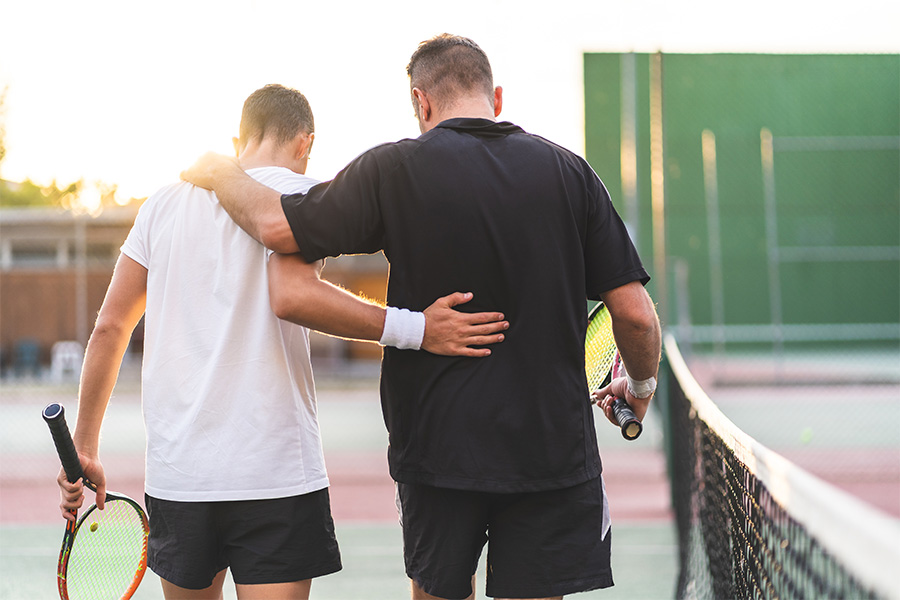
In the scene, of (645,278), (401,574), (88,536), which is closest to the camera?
(645,278)

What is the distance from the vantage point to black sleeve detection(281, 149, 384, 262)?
202 cm

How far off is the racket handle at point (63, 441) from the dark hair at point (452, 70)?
981mm

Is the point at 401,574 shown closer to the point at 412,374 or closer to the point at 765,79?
the point at 412,374

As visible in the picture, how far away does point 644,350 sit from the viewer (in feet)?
7.28

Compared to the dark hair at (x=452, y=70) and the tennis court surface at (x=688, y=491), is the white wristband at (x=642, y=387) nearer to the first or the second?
the tennis court surface at (x=688, y=491)

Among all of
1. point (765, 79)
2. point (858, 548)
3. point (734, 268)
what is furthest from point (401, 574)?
point (765, 79)

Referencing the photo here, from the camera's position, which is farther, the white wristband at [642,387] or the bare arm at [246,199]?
the white wristband at [642,387]

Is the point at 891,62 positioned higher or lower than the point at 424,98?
higher

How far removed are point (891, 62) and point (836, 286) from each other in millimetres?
4725

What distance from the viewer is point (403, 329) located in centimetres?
203

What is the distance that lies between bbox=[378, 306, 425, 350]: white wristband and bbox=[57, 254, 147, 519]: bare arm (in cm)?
59

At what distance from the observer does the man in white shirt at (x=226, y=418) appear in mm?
2143

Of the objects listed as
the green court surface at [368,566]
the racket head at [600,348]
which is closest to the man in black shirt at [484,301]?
the racket head at [600,348]

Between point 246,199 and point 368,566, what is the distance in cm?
347
